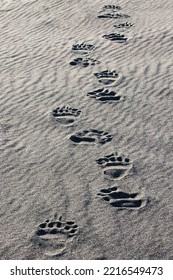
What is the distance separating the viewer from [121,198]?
5.83 metres

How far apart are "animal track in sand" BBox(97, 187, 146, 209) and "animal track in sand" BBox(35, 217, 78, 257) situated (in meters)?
0.55

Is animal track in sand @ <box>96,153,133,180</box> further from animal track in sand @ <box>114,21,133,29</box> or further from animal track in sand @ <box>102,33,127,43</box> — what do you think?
animal track in sand @ <box>114,21,133,29</box>

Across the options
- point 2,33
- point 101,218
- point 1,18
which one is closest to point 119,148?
point 101,218

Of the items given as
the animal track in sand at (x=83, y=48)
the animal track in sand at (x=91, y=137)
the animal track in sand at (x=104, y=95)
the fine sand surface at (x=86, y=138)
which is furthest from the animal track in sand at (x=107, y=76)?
the animal track in sand at (x=91, y=137)

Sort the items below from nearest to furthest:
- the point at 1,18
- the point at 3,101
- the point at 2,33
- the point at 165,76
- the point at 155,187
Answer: the point at 155,187 → the point at 3,101 → the point at 165,76 → the point at 2,33 → the point at 1,18

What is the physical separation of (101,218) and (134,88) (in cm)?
343

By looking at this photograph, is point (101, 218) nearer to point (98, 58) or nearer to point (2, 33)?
point (98, 58)

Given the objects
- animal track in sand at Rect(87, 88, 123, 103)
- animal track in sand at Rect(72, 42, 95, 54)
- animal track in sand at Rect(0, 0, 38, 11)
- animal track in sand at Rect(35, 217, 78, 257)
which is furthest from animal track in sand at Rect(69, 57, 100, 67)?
animal track in sand at Rect(35, 217, 78, 257)

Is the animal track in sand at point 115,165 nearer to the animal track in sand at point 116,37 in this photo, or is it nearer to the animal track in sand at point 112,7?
the animal track in sand at point 116,37

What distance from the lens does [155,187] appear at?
6.03 metres

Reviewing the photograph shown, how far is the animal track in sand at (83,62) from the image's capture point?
939 centimetres

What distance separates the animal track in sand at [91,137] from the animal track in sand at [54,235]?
1.66 meters

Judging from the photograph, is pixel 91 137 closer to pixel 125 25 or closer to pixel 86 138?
pixel 86 138
